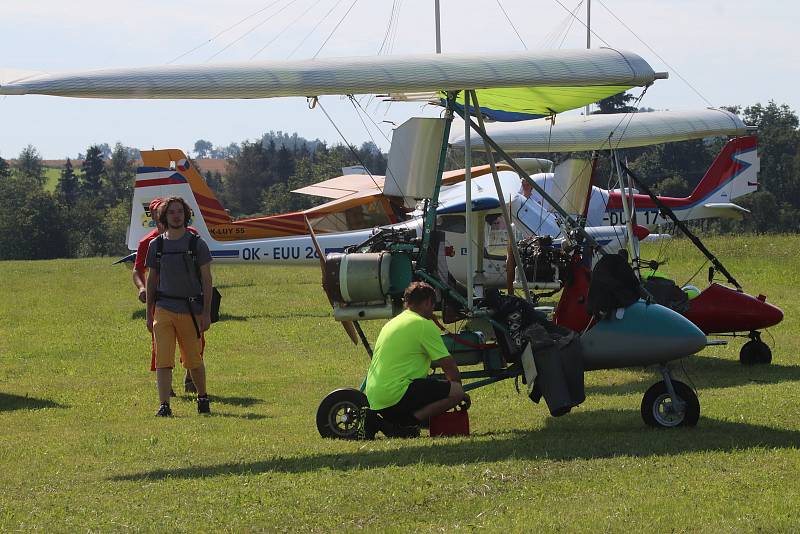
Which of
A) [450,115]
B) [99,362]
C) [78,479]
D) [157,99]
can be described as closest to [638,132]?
[450,115]

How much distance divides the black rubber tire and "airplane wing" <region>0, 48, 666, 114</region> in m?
5.08

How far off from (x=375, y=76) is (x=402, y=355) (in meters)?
2.21

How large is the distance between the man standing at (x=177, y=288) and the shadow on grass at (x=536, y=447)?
2.58 meters

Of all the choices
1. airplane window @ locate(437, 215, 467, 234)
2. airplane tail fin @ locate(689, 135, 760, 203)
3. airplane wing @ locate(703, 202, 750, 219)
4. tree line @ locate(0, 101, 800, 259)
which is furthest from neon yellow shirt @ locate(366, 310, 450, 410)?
tree line @ locate(0, 101, 800, 259)

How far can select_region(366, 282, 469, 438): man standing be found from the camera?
8.76 metres

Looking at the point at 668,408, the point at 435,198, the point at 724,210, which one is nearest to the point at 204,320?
the point at 435,198

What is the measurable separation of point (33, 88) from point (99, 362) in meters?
7.73

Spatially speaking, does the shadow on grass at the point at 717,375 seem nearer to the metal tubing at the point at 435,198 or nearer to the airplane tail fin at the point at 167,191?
the metal tubing at the point at 435,198

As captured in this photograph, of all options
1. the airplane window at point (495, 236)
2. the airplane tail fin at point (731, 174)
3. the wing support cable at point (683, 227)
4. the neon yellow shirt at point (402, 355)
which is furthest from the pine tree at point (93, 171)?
the neon yellow shirt at point (402, 355)

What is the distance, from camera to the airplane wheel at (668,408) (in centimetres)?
905

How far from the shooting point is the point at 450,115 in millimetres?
10227

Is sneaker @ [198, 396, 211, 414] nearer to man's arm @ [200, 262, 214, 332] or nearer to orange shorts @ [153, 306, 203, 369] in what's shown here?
orange shorts @ [153, 306, 203, 369]

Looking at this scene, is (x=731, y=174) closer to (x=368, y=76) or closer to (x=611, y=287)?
(x=611, y=287)

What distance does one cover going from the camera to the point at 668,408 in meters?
9.12
